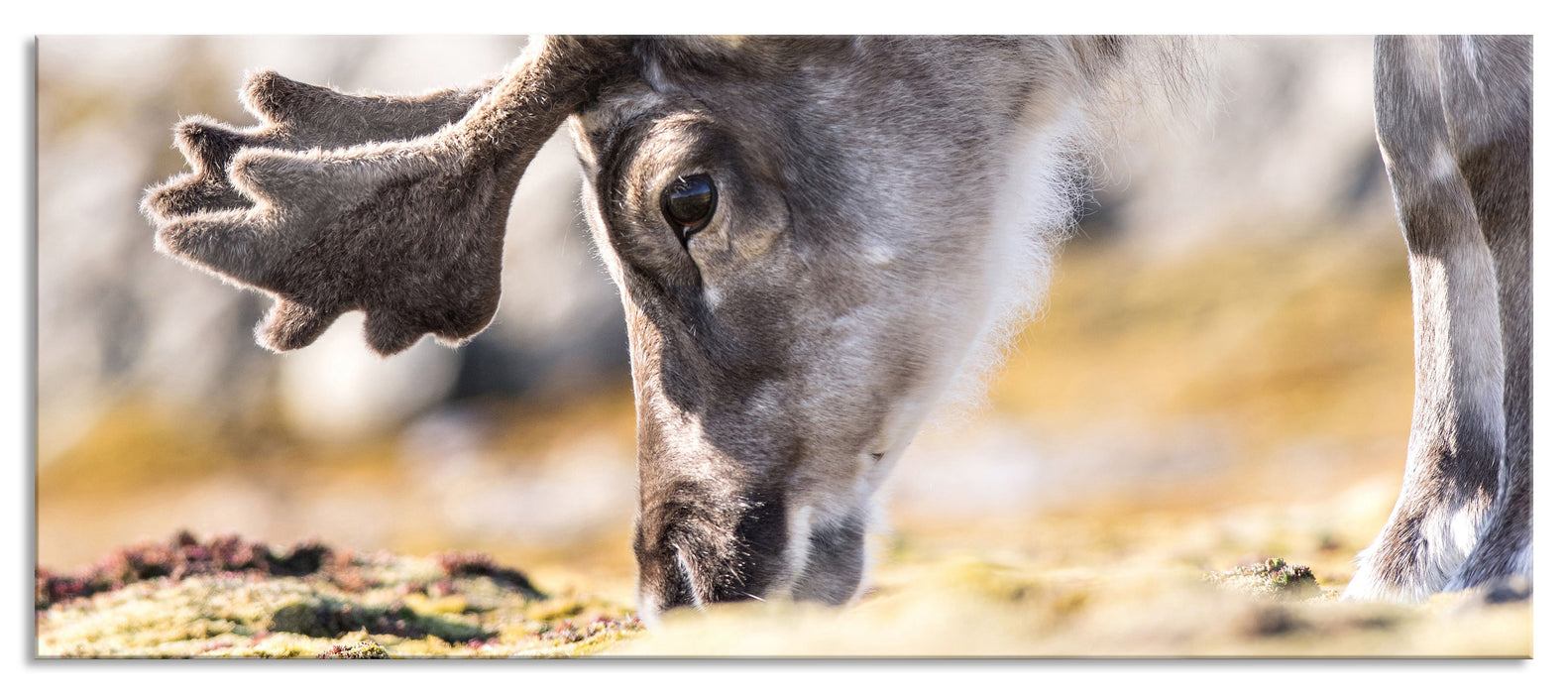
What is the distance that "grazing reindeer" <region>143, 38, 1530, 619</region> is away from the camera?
237 cm

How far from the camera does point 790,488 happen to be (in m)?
2.51

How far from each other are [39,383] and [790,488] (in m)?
1.98

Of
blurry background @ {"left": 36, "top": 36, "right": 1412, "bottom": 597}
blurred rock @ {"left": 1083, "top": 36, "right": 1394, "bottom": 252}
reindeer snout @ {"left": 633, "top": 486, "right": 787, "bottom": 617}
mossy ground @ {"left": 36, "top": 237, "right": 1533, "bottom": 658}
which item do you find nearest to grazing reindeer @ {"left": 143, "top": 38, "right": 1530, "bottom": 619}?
reindeer snout @ {"left": 633, "top": 486, "right": 787, "bottom": 617}

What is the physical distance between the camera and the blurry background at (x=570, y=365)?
3.31m

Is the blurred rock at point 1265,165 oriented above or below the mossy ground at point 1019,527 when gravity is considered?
above

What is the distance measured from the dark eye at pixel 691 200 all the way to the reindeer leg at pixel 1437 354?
1.70m

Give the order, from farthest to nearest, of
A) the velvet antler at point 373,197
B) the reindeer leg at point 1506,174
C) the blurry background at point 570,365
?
the blurry background at point 570,365, the reindeer leg at point 1506,174, the velvet antler at point 373,197

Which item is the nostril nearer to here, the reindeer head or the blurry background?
the reindeer head

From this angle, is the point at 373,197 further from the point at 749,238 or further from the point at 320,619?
the point at 320,619

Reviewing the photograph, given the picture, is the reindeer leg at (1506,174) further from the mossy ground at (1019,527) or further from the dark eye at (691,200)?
the dark eye at (691,200)

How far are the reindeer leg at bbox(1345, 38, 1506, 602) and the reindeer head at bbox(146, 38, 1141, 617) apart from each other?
102cm

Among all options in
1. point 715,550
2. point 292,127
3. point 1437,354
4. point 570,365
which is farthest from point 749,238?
point 570,365

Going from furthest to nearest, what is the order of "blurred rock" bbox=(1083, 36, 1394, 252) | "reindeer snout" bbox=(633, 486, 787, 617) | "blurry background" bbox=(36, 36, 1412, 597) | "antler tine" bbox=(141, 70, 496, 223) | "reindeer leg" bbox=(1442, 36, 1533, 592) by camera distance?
1. "blurred rock" bbox=(1083, 36, 1394, 252)
2. "blurry background" bbox=(36, 36, 1412, 597)
3. "reindeer leg" bbox=(1442, 36, 1533, 592)
4. "antler tine" bbox=(141, 70, 496, 223)
5. "reindeer snout" bbox=(633, 486, 787, 617)

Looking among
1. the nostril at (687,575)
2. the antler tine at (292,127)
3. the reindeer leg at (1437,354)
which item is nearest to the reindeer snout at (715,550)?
the nostril at (687,575)
